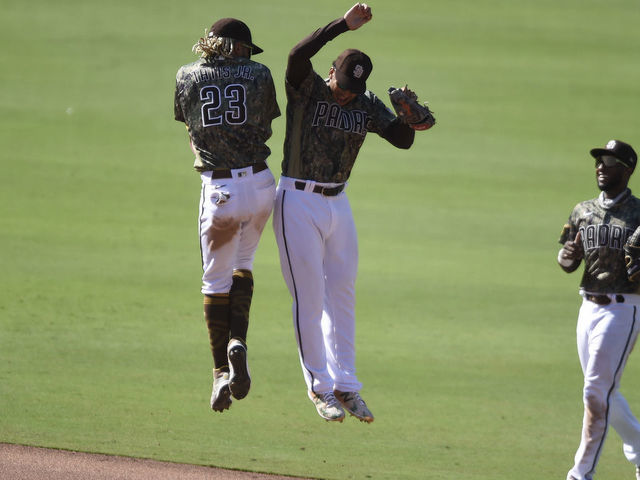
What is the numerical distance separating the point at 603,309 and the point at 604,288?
175 mm

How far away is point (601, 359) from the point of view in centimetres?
855

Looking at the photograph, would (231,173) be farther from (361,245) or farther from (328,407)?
(361,245)

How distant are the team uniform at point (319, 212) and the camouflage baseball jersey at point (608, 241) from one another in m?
2.02

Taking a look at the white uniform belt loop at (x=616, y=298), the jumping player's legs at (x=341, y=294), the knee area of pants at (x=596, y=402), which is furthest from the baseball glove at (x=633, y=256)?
the jumping player's legs at (x=341, y=294)

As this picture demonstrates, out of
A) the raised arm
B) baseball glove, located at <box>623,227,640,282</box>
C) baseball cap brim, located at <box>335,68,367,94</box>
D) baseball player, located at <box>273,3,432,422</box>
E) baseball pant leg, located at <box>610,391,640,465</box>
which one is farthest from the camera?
baseball pant leg, located at <box>610,391,640,465</box>

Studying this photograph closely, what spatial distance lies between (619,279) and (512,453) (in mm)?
2821

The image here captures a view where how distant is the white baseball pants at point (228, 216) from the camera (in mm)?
7238

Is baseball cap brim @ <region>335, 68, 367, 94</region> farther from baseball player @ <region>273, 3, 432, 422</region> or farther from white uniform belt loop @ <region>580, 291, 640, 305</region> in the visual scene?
white uniform belt loop @ <region>580, 291, 640, 305</region>

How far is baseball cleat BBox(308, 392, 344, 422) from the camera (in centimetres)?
726

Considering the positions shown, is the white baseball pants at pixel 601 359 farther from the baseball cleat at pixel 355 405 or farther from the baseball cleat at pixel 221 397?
the baseball cleat at pixel 221 397

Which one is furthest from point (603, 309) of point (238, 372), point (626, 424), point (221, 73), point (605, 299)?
point (221, 73)

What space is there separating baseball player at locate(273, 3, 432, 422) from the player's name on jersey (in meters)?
0.30

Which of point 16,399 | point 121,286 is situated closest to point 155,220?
point 121,286

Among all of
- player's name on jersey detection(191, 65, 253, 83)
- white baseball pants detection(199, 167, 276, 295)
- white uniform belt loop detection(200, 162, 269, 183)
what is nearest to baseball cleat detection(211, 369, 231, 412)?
white baseball pants detection(199, 167, 276, 295)
